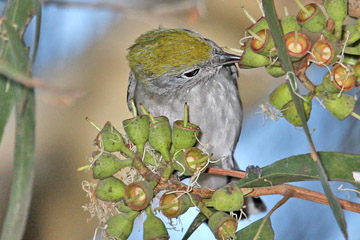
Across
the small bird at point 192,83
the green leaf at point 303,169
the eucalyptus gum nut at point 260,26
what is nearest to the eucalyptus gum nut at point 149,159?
the green leaf at point 303,169

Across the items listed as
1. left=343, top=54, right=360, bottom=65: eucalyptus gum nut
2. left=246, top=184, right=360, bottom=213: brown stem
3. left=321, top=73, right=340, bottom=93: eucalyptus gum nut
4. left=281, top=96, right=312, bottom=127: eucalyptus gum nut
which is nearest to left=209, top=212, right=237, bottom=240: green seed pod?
left=246, top=184, right=360, bottom=213: brown stem

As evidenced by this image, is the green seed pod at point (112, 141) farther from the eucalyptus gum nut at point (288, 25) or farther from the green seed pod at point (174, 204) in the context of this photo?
the eucalyptus gum nut at point (288, 25)

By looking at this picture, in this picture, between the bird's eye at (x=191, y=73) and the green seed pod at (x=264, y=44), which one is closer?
the green seed pod at (x=264, y=44)

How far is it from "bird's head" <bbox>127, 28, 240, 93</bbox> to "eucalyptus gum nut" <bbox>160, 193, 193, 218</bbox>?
1070 mm

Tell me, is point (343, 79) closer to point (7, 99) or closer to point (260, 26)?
point (260, 26)

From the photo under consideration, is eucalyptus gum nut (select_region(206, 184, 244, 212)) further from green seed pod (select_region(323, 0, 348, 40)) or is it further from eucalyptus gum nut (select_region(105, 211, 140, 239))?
green seed pod (select_region(323, 0, 348, 40))

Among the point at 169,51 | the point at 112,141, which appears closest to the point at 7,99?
the point at 112,141

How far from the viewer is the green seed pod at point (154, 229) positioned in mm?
1666

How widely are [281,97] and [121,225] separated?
23.4 inches

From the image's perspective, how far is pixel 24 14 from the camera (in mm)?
1743

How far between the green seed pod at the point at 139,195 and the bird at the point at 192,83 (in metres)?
1.07

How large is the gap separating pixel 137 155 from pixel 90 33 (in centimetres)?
274

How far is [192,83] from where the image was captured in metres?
3.11

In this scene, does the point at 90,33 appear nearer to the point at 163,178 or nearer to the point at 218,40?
the point at 218,40
